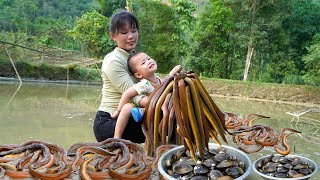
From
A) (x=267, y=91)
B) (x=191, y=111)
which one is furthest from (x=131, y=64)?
(x=267, y=91)

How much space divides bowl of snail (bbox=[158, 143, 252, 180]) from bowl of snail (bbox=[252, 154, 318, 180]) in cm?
18

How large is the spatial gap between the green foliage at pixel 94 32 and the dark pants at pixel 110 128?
18979 millimetres

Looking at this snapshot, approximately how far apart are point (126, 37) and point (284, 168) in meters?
1.12

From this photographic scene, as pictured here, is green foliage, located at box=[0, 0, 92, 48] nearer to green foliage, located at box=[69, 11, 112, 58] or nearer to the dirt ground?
green foliage, located at box=[69, 11, 112, 58]

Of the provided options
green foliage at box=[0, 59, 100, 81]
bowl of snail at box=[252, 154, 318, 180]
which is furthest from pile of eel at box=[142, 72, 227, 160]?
green foliage at box=[0, 59, 100, 81]

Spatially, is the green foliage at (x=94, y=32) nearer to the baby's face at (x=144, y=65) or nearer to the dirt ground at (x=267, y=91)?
the dirt ground at (x=267, y=91)

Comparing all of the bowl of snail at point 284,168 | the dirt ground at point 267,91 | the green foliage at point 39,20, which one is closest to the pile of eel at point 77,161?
the bowl of snail at point 284,168

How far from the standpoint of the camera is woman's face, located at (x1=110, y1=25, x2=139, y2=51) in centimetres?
213

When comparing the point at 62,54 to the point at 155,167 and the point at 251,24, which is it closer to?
the point at 251,24

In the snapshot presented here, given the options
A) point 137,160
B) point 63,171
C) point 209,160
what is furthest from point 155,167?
point 63,171

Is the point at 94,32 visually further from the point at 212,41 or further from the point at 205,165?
the point at 205,165

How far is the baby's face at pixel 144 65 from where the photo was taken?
1977 millimetres

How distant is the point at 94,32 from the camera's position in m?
21.0

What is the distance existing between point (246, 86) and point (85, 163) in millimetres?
15939
